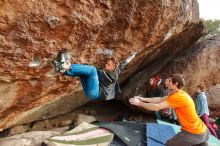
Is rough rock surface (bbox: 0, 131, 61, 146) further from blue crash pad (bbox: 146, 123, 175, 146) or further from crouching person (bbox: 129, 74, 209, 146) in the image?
crouching person (bbox: 129, 74, 209, 146)

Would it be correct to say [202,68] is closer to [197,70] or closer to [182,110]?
[197,70]

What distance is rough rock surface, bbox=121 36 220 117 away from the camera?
10852 mm

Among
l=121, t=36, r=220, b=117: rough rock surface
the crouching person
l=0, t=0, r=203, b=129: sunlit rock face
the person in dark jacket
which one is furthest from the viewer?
l=121, t=36, r=220, b=117: rough rock surface

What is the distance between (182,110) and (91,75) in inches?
62.4

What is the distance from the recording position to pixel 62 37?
6441 mm

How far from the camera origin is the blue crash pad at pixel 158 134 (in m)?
7.55

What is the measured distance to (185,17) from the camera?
28.3 feet

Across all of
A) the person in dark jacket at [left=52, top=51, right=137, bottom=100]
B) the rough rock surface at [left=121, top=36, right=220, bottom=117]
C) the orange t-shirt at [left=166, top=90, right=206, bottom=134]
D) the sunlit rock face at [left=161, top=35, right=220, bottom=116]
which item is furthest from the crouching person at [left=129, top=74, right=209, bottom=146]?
the sunlit rock face at [left=161, top=35, right=220, bottom=116]

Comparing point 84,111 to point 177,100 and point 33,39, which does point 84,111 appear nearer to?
point 33,39

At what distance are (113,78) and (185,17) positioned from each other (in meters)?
3.50

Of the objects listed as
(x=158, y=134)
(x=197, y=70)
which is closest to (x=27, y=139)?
(x=158, y=134)

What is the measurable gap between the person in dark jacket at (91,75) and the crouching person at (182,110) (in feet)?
2.66

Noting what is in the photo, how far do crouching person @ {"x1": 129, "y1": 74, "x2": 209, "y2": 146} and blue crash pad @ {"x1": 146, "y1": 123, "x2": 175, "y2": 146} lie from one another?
1968 millimetres

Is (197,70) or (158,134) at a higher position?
(197,70)
